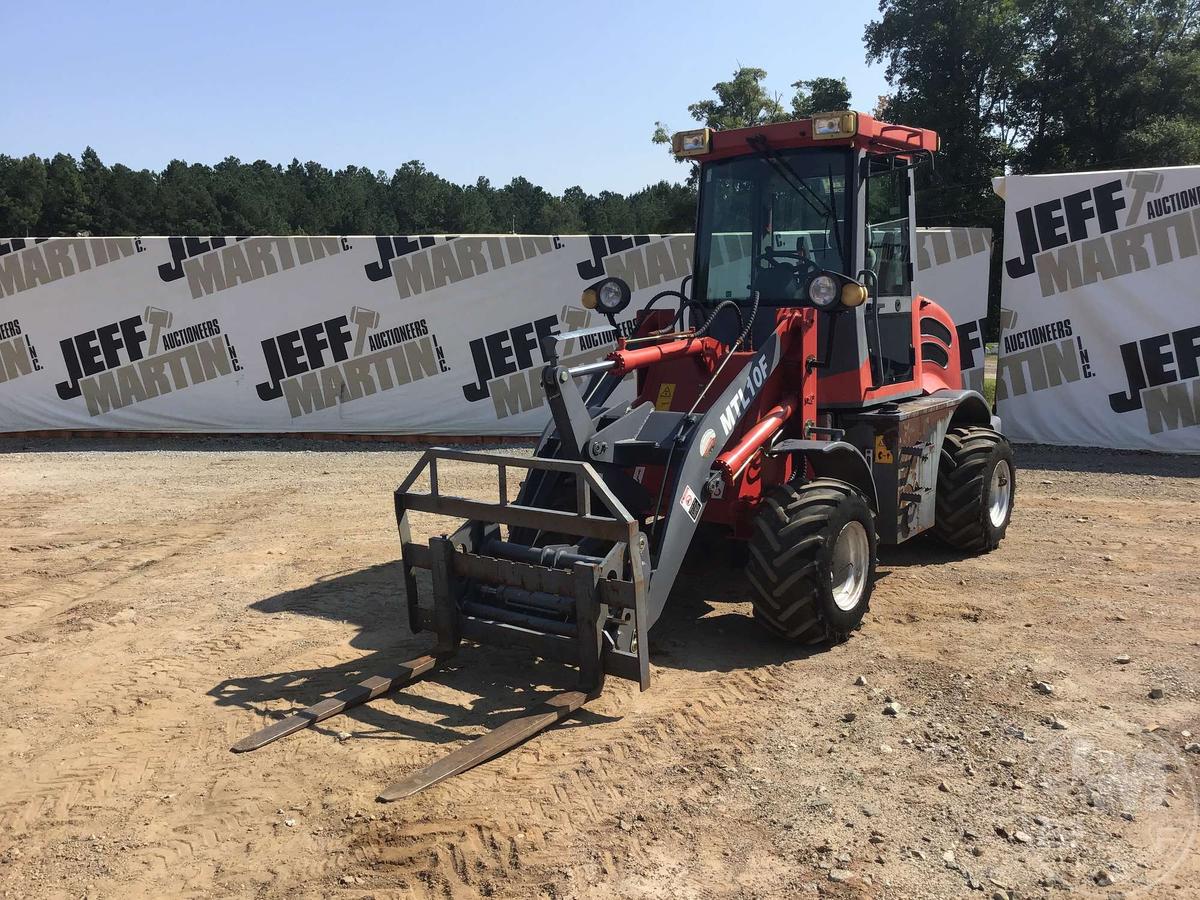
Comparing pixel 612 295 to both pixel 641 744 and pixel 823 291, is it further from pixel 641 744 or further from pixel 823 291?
pixel 641 744

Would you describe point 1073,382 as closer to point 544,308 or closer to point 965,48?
point 544,308

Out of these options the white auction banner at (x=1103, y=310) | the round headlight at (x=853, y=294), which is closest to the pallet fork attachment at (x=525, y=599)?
the round headlight at (x=853, y=294)

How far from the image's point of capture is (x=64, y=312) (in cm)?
1424

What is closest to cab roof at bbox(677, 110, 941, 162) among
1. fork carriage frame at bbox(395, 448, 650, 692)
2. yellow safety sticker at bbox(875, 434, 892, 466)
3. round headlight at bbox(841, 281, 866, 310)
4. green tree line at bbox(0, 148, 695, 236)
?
round headlight at bbox(841, 281, 866, 310)

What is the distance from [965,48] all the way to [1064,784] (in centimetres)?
3120

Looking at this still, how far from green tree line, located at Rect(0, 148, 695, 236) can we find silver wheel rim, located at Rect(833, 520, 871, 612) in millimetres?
59270

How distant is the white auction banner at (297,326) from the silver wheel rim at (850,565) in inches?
303

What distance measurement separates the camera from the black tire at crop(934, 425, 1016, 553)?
7.52 meters

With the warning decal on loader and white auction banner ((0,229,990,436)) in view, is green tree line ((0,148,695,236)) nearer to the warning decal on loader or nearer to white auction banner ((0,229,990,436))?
white auction banner ((0,229,990,436))

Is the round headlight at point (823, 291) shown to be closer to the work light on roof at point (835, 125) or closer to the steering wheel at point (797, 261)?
the steering wheel at point (797, 261)

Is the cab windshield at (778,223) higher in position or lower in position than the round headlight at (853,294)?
higher

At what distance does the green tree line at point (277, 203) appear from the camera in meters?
75.3

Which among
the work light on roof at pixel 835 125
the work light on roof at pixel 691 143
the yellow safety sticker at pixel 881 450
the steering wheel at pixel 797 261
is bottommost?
the yellow safety sticker at pixel 881 450

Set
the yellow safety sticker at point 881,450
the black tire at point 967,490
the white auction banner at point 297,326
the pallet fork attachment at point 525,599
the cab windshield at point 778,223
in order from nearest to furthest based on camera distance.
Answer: the pallet fork attachment at point 525,599, the cab windshield at point 778,223, the yellow safety sticker at point 881,450, the black tire at point 967,490, the white auction banner at point 297,326
